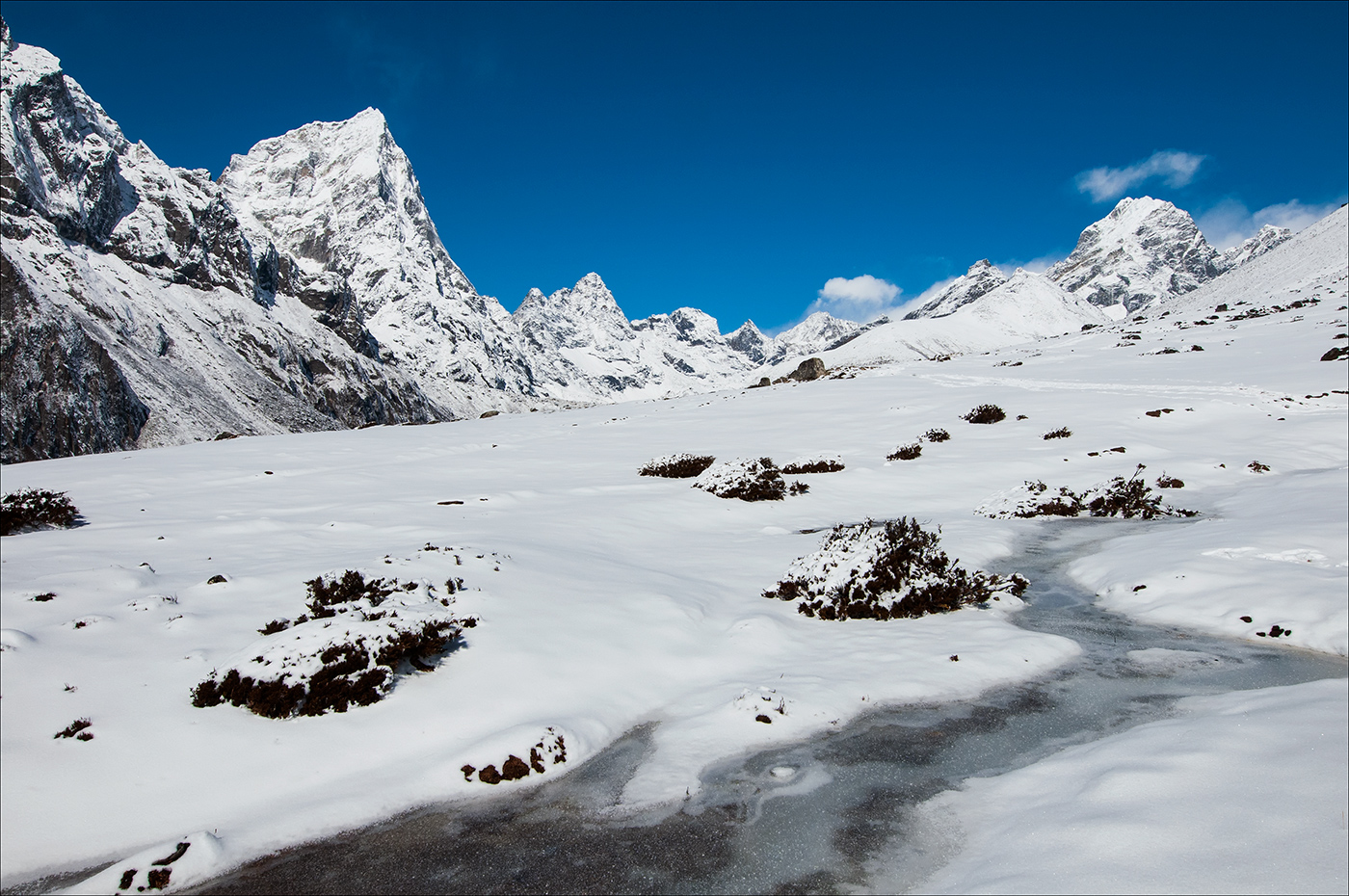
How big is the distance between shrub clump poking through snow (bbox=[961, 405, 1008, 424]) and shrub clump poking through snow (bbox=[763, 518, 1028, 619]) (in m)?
16.2

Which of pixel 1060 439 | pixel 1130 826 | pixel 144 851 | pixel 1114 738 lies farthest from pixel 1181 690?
pixel 1060 439

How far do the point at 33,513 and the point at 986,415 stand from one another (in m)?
25.1

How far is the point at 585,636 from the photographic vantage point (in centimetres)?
744

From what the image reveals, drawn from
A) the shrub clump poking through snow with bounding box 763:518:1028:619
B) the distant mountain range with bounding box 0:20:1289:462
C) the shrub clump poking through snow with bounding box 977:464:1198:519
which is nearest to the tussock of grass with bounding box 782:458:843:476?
the shrub clump poking through snow with bounding box 977:464:1198:519

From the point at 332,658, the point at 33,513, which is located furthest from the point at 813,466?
the point at 33,513

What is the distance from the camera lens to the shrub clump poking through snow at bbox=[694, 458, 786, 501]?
1588cm

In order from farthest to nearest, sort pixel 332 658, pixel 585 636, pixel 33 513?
pixel 33 513 < pixel 585 636 < pixel 332 658

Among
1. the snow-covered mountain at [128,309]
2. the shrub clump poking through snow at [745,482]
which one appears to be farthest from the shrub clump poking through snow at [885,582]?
the snow-covered mountain at [128,309]

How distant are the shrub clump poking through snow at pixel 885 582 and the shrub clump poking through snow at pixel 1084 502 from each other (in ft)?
18.7

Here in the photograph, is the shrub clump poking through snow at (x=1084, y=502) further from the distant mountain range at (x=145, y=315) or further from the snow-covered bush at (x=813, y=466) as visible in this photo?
the distant mountain range at (x=145, y=315)

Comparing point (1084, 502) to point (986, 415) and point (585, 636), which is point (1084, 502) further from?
point (585, 636)

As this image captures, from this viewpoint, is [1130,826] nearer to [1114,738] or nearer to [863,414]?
[1114,738]

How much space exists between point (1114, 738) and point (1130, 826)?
1.56 meters

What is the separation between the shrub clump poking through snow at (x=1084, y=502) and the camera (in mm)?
14008
